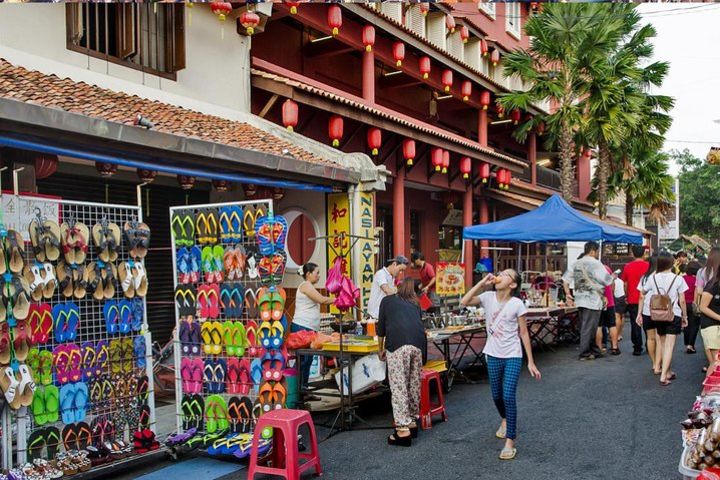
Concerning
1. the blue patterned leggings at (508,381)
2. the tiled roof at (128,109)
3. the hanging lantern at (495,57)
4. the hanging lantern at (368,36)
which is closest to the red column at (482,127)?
the hanging lantern at (495,57)

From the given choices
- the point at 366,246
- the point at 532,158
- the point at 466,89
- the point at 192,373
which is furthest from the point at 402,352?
the point at 532,158

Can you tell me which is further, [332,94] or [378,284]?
[332,94]

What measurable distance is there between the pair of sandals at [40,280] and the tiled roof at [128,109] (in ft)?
5.49

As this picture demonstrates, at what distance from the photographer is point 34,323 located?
5273 millimetres

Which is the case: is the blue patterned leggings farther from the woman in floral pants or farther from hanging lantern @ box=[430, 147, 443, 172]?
hanging lantern @ box=[430, 147, 443, 172]

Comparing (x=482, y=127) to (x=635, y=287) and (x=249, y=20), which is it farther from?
(x=249, y=20)

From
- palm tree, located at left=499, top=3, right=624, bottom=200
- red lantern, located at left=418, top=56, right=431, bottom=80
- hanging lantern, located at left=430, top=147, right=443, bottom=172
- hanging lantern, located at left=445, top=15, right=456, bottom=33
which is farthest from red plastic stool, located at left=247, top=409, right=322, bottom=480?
hanging lantern, located at left=445, top=15, right=456, bottom=33

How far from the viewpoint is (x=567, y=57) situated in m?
17.7

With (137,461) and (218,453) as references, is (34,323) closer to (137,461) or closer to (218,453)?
(137,461)

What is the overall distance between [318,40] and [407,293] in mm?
9113

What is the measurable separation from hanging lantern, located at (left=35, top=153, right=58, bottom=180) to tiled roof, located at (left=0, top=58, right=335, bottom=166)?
0.70 meters

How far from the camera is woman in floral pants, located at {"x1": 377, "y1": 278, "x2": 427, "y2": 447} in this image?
628 centimetres

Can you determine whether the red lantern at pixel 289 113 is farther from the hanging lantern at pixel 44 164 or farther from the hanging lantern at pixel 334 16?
the hanging lantern at pixel 44 164

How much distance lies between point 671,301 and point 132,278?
22.2 feet
